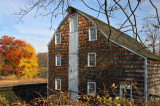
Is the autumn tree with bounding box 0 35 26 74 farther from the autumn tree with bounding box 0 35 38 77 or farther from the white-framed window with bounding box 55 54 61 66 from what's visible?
the white-framed window with bounding box 55 54 61 66

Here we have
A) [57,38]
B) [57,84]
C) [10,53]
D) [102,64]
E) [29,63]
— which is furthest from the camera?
[29,63]

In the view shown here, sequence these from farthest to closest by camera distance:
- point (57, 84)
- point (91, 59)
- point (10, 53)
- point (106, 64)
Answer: point (10, 53) → point (57, 84) → point (91, 59) → point (106, 64)

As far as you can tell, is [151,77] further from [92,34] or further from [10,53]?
[10,53]

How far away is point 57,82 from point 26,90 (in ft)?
29.3

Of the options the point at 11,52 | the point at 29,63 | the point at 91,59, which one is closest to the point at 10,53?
the point at 11,52

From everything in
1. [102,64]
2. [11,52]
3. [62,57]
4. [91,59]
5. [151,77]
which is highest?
[11,52]

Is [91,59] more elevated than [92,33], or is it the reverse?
[92,33]

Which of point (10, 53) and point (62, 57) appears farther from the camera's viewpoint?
A: point (10, 53)

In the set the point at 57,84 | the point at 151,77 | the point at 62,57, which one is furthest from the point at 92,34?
the point at 57,84

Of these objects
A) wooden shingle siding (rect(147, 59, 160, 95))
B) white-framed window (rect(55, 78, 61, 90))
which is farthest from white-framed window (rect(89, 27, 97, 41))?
white-framed window (rect(55, 78, 61, 90))

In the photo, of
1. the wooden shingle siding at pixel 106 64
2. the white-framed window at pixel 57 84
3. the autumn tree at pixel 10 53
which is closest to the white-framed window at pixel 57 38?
the wooden shingle siding at pixel 106 64

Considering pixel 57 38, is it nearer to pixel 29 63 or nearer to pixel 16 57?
pixel 16 57

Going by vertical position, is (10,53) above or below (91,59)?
above

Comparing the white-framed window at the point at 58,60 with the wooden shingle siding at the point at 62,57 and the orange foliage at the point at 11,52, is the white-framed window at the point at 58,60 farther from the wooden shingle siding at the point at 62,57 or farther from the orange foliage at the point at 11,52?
the orange foliage at the point at 11,52
